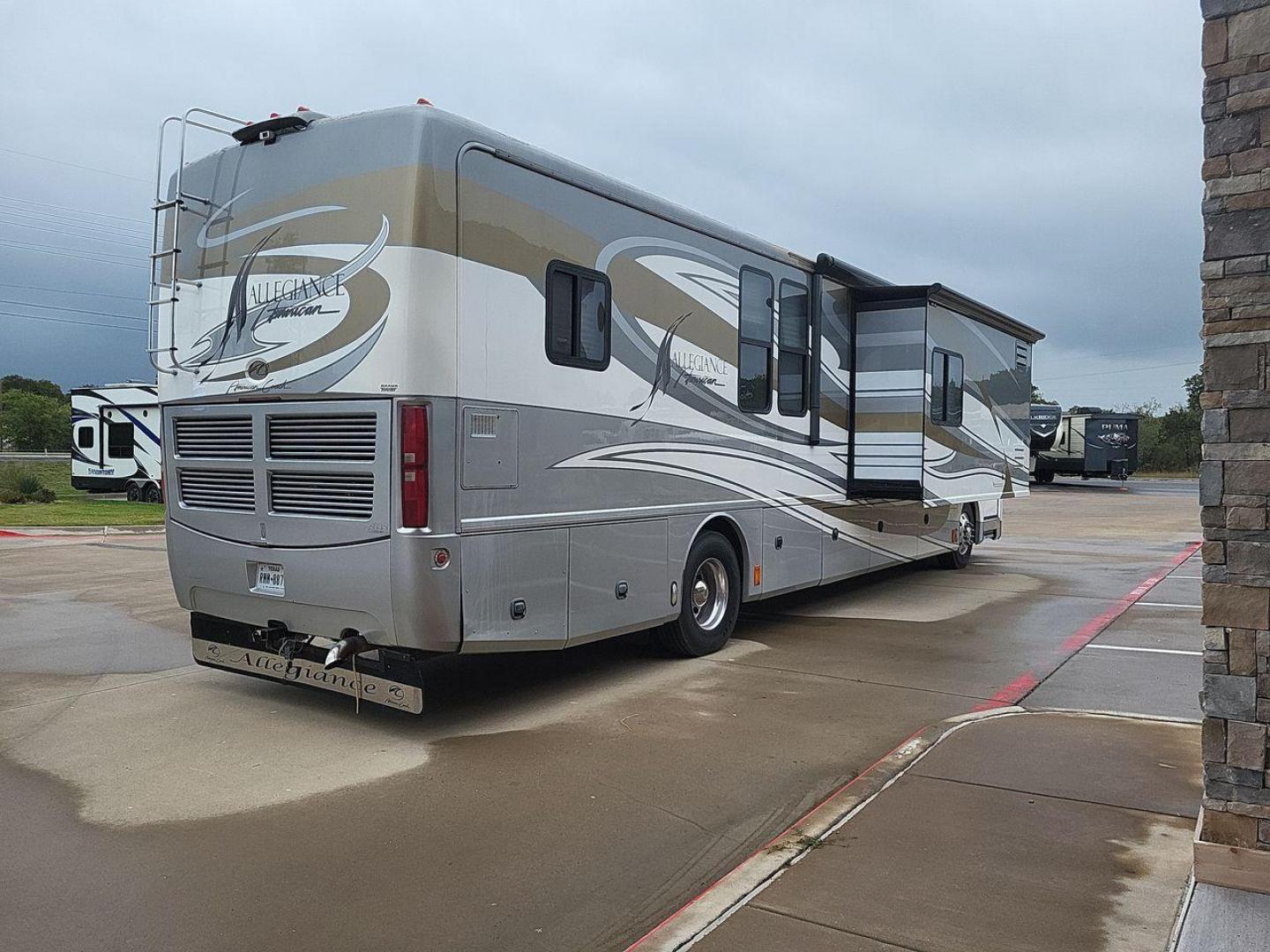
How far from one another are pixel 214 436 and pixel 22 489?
907 inches

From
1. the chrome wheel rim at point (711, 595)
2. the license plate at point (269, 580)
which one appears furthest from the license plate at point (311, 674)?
the chrome wheel rim at point (711, 595)

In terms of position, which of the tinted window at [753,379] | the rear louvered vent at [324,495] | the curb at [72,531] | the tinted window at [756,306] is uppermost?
the tinted window at [756,306]

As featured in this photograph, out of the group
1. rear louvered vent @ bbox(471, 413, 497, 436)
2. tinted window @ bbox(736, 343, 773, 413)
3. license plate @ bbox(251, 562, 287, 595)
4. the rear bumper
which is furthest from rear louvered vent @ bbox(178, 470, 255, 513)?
tinted window @ bbox(736, 343, 773, 413)

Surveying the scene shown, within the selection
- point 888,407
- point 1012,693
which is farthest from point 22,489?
point 1012,693

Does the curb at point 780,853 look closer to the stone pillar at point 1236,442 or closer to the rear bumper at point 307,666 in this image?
the stone pillar at point 1236,442

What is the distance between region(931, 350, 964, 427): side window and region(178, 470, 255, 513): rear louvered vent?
7.23 meters

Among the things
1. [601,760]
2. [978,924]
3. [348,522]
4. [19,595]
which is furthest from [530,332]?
[19,595]

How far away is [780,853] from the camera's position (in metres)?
4.06

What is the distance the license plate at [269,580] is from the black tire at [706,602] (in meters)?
2.87

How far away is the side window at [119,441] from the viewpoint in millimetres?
25781

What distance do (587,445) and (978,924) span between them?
3.89 metres

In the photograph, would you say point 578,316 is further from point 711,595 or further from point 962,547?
point 962,547

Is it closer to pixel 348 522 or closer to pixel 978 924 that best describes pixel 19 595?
pixel 348 522

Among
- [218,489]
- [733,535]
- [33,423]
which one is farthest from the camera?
[33,423]
